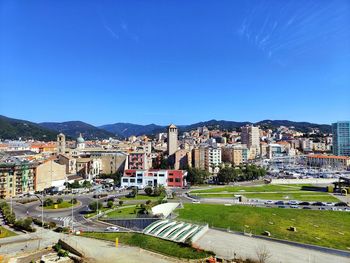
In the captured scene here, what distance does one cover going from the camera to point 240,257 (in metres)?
27.8

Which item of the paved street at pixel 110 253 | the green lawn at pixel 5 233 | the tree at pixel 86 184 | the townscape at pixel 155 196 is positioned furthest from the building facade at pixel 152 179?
the paved street at pixel 110 253

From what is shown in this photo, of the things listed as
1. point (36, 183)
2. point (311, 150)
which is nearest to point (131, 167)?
point (36, 183)

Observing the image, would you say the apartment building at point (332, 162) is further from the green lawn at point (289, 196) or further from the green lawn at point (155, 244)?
the green lawn at point (155, 244)

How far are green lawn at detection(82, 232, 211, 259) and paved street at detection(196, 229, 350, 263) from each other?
2.23 meters

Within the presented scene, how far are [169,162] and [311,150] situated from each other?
103 m

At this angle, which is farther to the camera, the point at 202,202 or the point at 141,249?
the point at 202,202

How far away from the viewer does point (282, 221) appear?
4159 cm

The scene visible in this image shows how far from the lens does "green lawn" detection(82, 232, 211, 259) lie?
91.9 feet

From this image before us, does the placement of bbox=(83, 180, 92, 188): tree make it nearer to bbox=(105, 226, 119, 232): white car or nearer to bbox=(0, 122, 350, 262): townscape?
bbox=(0, 122, 350, 262): townscape

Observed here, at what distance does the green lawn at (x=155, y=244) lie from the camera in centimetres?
2800

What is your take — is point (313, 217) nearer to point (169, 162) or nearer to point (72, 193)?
point (72, 193)

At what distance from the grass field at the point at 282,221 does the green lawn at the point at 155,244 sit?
32.5ft

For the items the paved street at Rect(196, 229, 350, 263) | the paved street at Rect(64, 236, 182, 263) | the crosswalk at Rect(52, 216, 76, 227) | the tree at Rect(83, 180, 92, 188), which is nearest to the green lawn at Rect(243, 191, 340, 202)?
the paved street at Rect(196, 229, 350, 263)

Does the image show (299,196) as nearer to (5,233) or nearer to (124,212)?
(124,212)
